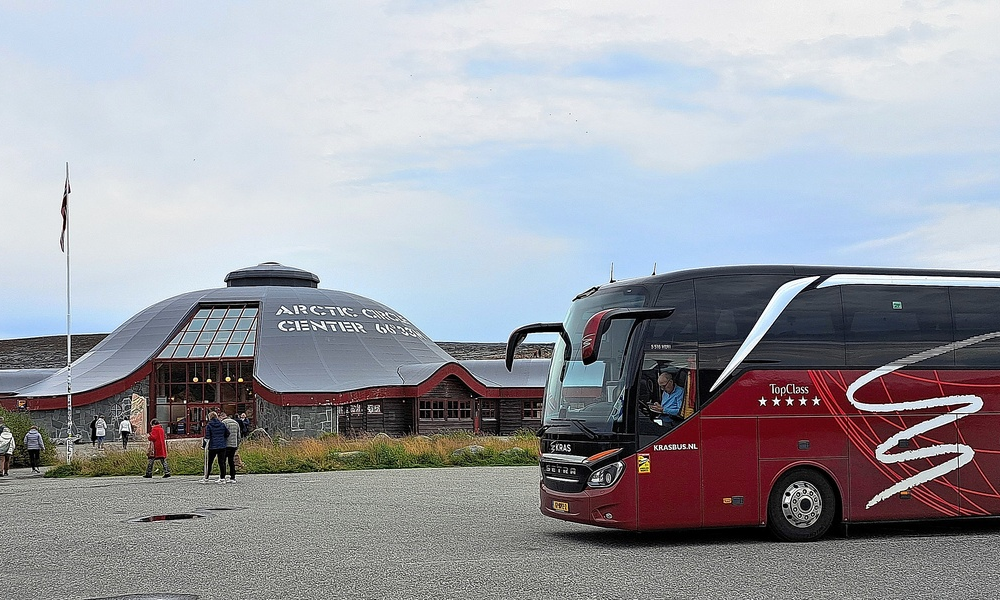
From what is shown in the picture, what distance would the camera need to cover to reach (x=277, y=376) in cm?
4934

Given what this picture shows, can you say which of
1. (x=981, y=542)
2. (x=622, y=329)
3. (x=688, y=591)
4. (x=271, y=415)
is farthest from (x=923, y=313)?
(x=271, y=415)

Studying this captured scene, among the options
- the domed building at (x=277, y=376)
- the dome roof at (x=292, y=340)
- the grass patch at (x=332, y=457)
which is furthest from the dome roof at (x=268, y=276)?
the grass patch at (x=332, y=457)

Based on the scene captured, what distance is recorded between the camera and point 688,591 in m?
9.55

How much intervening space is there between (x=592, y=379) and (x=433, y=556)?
10.4 feet

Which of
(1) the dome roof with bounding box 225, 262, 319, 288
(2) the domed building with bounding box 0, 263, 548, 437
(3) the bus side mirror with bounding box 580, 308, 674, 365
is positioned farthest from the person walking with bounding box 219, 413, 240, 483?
(1) the dome roof with bounding box 225, 262, 319, 288

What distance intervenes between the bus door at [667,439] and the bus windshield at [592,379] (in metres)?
0.35

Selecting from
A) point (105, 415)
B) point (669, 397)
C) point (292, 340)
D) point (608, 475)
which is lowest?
point (105, 415)

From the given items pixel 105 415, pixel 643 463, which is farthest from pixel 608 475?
pixel 105 415

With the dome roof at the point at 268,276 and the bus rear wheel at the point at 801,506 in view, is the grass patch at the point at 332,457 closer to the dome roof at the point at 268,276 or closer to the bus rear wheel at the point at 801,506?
the bus rear wheel at the point at 801,506

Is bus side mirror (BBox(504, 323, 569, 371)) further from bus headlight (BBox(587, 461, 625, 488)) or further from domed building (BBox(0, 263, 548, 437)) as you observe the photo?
domed building (BBox(0, 263, 548, 437))

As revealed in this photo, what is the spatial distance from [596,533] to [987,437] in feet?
17.7

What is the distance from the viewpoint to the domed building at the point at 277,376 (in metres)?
48.2

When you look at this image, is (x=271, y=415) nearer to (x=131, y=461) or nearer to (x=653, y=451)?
(x=131, y=461)

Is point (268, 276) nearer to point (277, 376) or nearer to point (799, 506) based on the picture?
point (277, 376)
